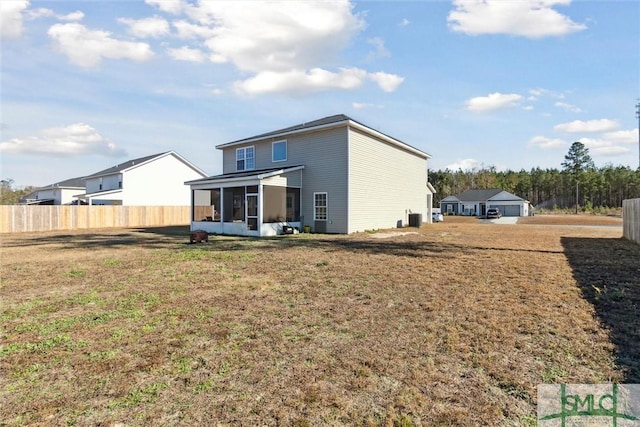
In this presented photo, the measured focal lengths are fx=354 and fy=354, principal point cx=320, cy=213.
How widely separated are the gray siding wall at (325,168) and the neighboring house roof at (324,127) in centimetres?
40

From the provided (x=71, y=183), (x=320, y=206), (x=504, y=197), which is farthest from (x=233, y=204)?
(x=504, y=197)

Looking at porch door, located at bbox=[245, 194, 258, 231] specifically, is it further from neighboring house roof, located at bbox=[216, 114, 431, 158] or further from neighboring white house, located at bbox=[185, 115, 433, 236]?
neighboring house roof, located at bbox=[216, 114, 431, 158]

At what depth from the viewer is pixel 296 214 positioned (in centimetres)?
1934

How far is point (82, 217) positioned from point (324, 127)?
773 inches

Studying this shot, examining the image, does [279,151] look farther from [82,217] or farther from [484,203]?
[484,203]

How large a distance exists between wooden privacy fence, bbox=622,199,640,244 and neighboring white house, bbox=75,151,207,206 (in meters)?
33.1

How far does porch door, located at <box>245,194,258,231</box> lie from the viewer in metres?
17.6

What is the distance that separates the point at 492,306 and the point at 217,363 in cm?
420

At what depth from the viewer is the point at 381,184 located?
2109 centimetres

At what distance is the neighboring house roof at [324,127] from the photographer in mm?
18009

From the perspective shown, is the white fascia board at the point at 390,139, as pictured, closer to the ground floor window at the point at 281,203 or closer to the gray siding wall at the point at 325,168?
the gray siding wall at the point at 325,168

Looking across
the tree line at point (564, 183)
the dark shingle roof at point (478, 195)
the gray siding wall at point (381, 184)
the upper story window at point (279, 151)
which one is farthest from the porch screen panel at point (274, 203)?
the tree line at point (564, 183)

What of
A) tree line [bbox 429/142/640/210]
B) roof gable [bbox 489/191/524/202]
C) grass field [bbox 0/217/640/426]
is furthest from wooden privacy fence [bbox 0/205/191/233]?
tree line [bbox 429/142/640/210]

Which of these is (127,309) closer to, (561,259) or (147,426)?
(147,426)
